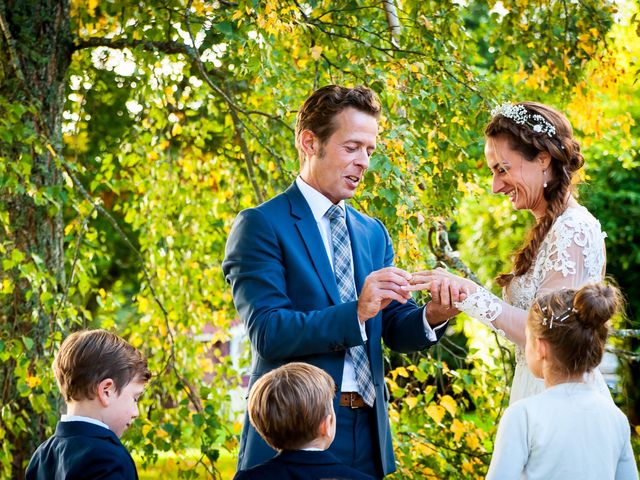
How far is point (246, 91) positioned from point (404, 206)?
2.41 m

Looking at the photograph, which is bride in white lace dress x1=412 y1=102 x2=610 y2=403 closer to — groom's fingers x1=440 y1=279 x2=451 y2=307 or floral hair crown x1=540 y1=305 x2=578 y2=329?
groom's fingers x1=440 y1=279 x2=451 y2=307

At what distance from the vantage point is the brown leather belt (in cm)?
263

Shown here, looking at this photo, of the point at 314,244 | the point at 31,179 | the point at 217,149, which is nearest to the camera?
the point at 314,244

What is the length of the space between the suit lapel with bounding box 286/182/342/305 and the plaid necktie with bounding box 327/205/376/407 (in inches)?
1.8

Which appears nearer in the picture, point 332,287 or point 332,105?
point 332,287

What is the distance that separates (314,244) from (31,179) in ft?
8.80

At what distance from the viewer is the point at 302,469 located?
2205 mm

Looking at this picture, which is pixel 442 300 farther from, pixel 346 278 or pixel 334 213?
pixel 334 213

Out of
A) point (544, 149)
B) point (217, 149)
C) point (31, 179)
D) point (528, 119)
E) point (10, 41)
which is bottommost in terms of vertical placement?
point (544, 149)

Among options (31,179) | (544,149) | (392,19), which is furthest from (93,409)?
(392,19)

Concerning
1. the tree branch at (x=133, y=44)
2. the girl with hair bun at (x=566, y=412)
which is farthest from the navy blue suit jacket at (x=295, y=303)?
the tree branch at (x=133, y=44)

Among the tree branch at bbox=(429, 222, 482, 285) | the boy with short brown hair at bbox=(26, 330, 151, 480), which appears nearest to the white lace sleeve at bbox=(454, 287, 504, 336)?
the boy with short brown hair at bbox=(26, 330, 151, 480)

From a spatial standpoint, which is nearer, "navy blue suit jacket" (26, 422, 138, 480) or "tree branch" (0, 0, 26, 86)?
"navy blue suit jacket" (26, 422, 138, 480)

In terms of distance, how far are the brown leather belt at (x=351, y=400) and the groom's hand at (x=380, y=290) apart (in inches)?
9.8
